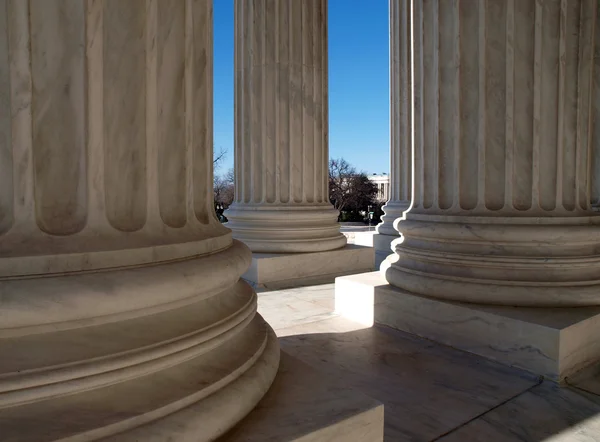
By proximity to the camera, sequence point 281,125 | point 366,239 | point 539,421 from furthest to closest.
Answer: point 366,239 → point 281,125 → point 539,421

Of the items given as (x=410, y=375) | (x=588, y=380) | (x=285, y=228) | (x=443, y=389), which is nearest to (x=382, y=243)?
(x=285, y=228)

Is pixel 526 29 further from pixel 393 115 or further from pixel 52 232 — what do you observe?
pixel 393 115

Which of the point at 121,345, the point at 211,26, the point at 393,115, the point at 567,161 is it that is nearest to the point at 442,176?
the point at 567,161

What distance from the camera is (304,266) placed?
3400 cm

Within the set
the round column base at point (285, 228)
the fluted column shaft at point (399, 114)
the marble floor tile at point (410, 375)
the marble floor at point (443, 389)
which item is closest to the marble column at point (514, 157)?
the marble floor tile at point (410, 375)

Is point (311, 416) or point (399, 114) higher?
point (399, 114)

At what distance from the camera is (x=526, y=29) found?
64.1 ft

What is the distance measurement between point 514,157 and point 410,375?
10375 millimetres

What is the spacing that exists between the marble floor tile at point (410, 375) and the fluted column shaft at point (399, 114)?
2985 centimetres

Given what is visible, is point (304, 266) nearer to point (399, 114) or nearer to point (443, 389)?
point (443, 389)

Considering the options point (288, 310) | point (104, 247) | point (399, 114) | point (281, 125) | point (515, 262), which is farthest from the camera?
point (399, 114)

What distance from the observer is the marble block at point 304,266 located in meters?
32.1

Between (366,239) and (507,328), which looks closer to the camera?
(507,328)

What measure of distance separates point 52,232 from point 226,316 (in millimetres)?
4092
